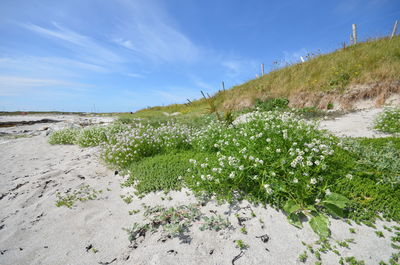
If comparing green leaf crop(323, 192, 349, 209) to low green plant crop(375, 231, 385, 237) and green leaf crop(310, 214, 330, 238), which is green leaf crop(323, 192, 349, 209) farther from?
low green plant crop(375, 231, 385, 237)

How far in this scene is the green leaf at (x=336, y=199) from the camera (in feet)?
9.56

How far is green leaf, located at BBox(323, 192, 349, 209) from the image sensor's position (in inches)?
115

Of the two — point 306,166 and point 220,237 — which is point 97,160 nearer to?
point 220,237

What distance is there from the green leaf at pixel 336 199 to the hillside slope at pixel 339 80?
33.0 ft

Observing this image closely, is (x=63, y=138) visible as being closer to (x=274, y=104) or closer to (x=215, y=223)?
(x=215, y=223)

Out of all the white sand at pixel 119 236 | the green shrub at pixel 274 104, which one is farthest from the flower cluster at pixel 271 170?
the green shrub at pixel 274 104

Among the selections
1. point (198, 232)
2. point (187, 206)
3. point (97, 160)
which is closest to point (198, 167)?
point (187, 206)

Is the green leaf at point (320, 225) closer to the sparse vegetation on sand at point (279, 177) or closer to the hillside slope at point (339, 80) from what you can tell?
the sparse vegetation on sand at point (279, 177)

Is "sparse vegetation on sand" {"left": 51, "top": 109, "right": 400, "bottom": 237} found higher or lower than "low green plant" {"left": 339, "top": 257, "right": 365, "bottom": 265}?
higher

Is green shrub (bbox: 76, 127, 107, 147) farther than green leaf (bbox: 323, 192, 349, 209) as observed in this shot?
Yes

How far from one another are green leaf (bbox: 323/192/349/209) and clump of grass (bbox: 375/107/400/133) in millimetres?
5612

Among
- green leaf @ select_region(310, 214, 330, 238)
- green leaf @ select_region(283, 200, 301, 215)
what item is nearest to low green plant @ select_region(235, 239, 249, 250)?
green leaf @ select_region(283, 200, 301, 215)

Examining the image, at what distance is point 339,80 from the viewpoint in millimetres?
11812

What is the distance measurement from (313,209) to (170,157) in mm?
3766
